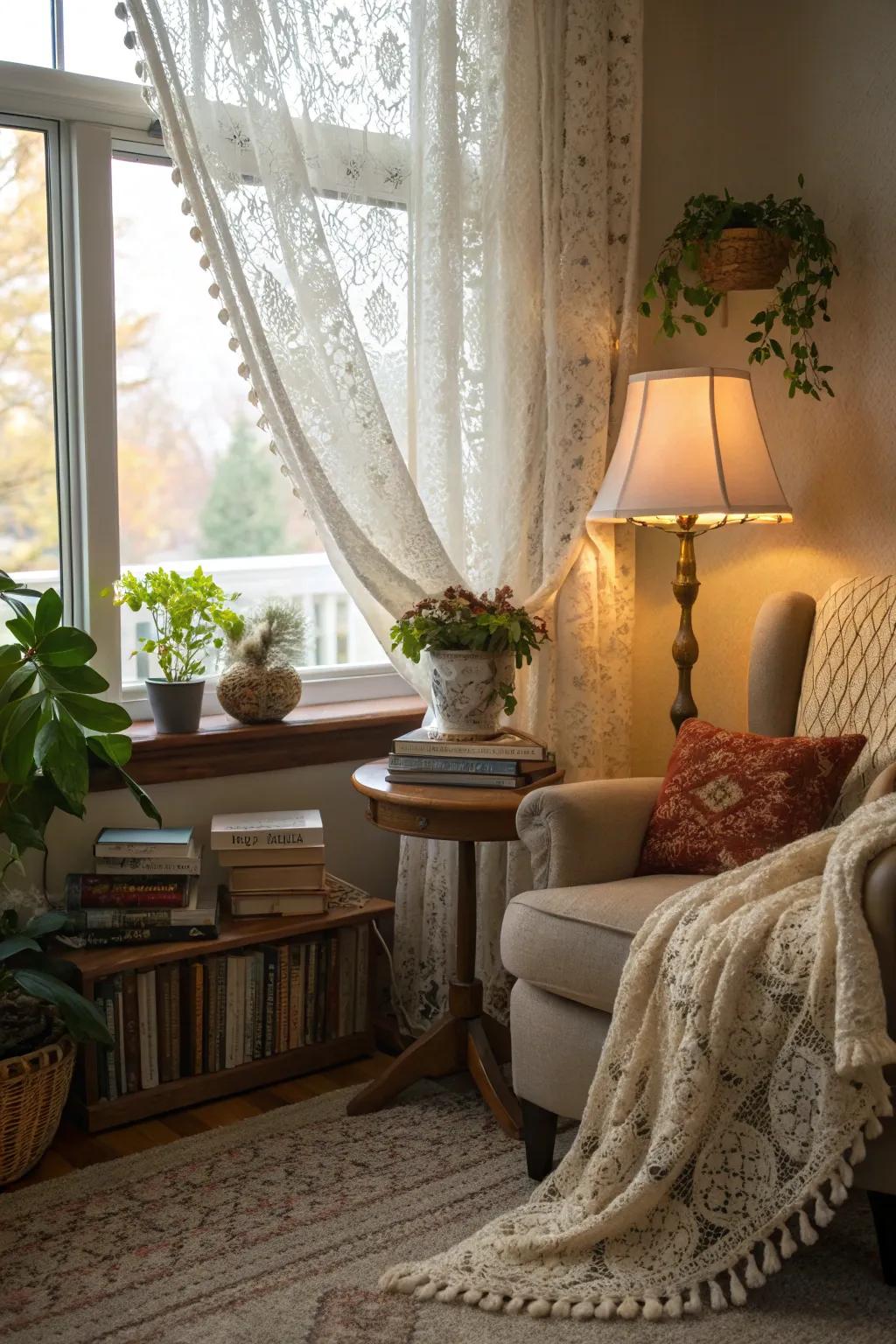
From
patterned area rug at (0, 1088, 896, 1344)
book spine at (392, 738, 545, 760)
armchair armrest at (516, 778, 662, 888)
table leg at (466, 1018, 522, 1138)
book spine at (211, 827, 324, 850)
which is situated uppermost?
book spine at (392, 738, 545, 760)

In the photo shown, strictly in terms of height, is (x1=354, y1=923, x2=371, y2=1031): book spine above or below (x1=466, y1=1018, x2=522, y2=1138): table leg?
above

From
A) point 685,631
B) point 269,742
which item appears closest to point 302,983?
point 269,742

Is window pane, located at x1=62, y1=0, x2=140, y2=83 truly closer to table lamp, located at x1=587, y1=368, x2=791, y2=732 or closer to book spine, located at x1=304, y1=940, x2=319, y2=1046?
table lamp, located at x1=587, y1=368, x2=791, y2=732

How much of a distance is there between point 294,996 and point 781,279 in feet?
6.18

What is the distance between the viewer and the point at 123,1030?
8.23 feet

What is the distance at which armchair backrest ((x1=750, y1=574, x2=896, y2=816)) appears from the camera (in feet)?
8.18

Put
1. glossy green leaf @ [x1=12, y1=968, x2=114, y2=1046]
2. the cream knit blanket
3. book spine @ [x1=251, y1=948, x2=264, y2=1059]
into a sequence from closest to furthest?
the cream knit blanket < glossy green leaf @ [x1=12, y1=968, x2=114, y2=1046] < book spine @ [x1=251, y1=948, x2=264, y2=1059]

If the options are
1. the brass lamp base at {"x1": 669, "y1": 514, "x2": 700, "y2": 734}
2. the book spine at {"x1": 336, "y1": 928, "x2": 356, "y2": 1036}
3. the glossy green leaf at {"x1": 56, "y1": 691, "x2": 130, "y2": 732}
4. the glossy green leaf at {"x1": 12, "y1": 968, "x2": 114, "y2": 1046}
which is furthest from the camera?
the brass lamp base at {"x1": 669, "y1": 514, "x2": 700, "y2": 734}

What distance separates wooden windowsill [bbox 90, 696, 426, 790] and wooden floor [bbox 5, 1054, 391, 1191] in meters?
0.65

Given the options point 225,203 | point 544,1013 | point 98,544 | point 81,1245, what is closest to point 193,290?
point 225,203

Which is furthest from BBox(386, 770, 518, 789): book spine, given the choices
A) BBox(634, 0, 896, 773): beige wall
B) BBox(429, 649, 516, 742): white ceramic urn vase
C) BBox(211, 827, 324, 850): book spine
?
BBox(634, 0, 896, 773): beige wall

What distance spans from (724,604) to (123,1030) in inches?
65.5

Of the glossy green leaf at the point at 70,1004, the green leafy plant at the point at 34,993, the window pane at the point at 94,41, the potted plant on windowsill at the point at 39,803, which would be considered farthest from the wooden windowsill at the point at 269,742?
the window pane at the point at 94,41

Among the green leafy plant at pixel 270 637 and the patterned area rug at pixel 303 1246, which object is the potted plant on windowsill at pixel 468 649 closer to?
the green leafy plant at pixel 270 637
